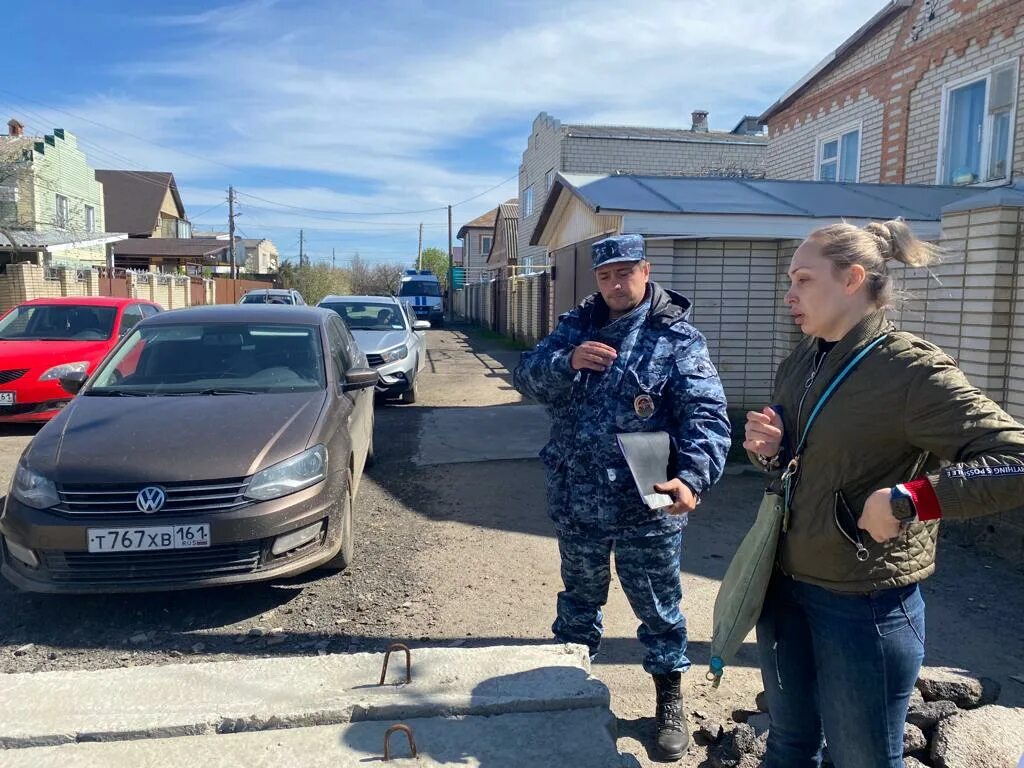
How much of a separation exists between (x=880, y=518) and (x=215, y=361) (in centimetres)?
434

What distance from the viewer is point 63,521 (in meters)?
3.53

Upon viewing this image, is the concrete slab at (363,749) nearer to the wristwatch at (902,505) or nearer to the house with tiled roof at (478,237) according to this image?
the wristwatch at (902,505)

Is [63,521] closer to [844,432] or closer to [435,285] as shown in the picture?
[844,432]

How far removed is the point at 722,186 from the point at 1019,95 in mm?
3983

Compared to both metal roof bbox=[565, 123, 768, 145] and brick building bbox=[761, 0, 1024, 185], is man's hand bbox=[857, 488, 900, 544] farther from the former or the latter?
metal roof bbox=[565, 123, 768, 145]

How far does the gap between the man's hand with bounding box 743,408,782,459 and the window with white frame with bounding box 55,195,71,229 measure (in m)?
34.2

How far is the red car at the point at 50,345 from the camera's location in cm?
788

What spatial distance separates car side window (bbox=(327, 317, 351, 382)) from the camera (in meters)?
5.15

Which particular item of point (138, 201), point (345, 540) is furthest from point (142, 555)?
point (138, 201)

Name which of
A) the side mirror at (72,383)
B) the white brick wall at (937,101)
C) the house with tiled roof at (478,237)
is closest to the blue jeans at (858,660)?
the side mirror at (72,383)

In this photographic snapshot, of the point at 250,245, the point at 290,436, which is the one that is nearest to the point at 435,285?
the point at 290,436

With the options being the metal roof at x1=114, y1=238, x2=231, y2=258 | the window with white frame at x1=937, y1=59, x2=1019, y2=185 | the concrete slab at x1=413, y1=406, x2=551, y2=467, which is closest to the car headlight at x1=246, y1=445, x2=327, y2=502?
the concrete slab at x1=413, y1=406, x2=551, y2=467

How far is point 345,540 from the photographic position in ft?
14.0

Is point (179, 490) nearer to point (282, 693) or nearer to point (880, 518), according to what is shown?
point (282, 693)
